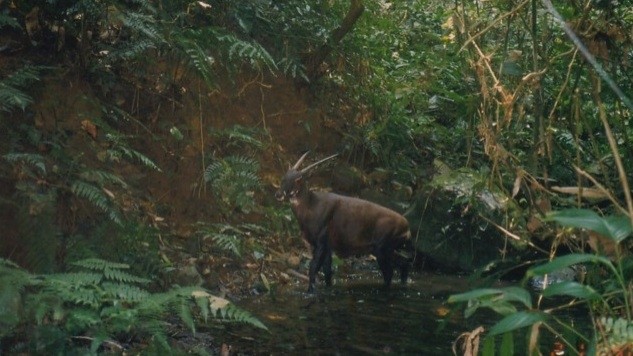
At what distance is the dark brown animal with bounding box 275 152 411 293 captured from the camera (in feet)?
31.7

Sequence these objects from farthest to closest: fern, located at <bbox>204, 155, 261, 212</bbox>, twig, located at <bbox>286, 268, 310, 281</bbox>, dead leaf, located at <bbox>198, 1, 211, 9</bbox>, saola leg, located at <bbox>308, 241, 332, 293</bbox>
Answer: twig, located at <bbox>286, 268, 310, 281</bbox> → saola leg, located at <bbox>308, 241, 332, 293</bbox> → dead leaf, located at <bbox>198, 1, 211, 9</bbox> → fern, located at <bbox>204, 155, 261, 212</bbox>

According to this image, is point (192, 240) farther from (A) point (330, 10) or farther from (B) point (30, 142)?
(A) point (330, 10)

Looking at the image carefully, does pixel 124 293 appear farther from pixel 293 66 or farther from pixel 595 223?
pixel 293 66

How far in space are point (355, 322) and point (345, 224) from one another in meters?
2.90

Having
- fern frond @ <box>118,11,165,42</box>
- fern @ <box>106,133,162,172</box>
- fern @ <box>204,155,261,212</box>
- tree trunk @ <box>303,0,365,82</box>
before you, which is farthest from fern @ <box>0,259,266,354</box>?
tree trunk @ <box>303,0,365,82</box>

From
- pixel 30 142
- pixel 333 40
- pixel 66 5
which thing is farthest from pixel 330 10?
pixel 30 142

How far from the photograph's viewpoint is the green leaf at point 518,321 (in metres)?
3.60

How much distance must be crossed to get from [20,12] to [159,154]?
6.16ft

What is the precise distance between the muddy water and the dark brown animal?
46 cm

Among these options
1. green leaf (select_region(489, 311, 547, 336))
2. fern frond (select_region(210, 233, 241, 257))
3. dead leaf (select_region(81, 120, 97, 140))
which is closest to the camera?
green leaf (select_region(489, 311, 547, 336))

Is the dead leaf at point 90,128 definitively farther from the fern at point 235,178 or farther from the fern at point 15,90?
the fern at point 235,178

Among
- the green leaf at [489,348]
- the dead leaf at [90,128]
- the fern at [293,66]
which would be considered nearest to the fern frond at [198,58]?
the dead leaf at [90,128]

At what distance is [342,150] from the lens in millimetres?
11102

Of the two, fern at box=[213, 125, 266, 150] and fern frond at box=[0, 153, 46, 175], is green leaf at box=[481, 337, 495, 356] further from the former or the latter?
fern at box=[213, 125, 266, 150]
